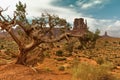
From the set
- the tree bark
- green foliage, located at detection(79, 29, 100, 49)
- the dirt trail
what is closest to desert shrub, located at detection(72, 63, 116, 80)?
the dirt trail

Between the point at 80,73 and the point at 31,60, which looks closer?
the point at 80,73

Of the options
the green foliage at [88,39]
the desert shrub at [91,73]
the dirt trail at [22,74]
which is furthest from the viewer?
the green foliage at [88,39]

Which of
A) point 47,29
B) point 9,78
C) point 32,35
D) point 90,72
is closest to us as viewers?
point 90,72

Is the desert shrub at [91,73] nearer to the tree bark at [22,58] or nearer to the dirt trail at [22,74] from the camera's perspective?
Result: the dirt trail at [22,74]

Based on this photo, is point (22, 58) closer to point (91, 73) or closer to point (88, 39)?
point (88, 39)

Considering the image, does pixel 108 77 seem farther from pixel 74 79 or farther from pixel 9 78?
pixel 9 78

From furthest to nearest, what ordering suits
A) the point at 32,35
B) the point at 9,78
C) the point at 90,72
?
the point at 32,35, the point at 9,78, the point at 90,72

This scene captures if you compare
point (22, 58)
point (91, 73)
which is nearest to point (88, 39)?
point (91, 73)

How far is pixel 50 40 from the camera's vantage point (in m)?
17.8

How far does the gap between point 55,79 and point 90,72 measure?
6.91ft

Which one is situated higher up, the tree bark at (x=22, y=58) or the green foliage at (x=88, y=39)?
the green foliage at (x=88, y=39)

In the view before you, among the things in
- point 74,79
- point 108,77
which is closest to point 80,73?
point 74,79

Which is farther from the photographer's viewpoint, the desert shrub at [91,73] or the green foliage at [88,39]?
the green foliage at [88,39]

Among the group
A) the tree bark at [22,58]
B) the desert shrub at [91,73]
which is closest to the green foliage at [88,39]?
the desert shrub at [91,73]
